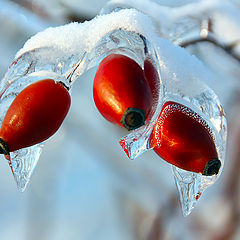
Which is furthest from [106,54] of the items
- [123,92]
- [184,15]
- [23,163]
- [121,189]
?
[121,189]

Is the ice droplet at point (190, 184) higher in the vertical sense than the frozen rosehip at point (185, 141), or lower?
lower

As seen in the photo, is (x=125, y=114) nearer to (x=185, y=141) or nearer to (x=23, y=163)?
(x=185, y=141)

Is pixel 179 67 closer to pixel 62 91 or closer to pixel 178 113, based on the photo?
pixel 178 113

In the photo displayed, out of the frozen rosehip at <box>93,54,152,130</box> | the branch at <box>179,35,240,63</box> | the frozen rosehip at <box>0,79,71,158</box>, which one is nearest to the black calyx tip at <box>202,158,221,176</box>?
the frozen rosehip at <box>93,54,152,130</box>

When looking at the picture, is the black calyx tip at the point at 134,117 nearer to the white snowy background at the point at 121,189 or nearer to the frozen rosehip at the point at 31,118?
the frozen rosehip at the point at 31,118

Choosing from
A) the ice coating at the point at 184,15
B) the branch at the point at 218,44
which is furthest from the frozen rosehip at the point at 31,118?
the branch at the point at 218,44

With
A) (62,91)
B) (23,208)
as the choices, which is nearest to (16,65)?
(62,91)
